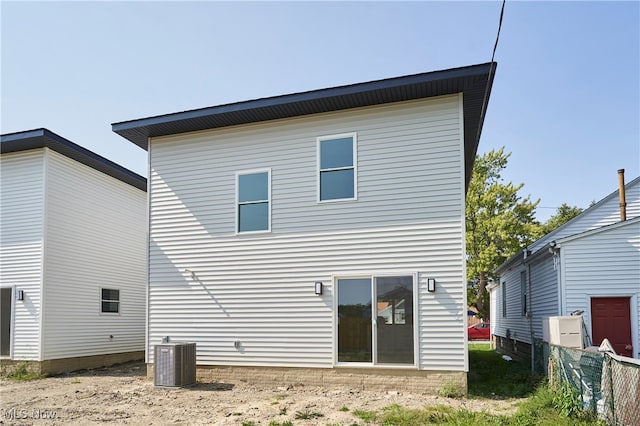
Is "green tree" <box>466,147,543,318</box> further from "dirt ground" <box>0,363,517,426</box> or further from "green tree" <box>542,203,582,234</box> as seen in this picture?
"dirt ground" <box>0,363,517,426</box>

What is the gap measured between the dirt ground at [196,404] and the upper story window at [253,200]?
→ 3.40 m

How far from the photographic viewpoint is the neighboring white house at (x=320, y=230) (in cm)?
971

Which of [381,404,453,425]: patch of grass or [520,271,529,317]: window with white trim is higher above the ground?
[520,271,529,317]: window with white trim

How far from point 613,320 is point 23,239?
14.8m

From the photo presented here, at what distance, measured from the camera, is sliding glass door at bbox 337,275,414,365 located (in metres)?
9.74

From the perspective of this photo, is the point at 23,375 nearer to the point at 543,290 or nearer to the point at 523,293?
the point at 543,290

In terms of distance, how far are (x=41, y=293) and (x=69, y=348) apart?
176cm

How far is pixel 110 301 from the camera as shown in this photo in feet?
50.6

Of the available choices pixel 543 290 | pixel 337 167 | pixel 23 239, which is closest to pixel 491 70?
pixel 337 167

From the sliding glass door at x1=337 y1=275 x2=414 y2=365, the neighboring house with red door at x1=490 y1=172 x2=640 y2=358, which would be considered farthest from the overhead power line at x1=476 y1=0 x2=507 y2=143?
the sliding glass door at x1=337 y1=275 x2=414 y2=365

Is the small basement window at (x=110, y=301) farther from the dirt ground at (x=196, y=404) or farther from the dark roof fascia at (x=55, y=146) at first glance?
the dirt ground at (x=196, y=404)

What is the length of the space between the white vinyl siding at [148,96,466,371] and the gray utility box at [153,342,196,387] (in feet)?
2.35

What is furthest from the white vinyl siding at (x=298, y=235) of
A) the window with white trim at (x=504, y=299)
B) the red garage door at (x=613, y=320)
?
the window with white trim at (x=504, y=299)

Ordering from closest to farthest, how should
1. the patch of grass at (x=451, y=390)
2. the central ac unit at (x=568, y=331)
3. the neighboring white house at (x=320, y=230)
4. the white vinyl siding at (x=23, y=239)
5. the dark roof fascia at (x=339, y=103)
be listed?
the patch of grass at (x=451, y=390)
the dark roof fascia at (x=339, y=103)
the neighboring white house at (x=320, y=230)
the central ac unit at (x=568, y=331)
the white vinyl siding at (x=23, y=239)
